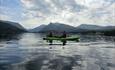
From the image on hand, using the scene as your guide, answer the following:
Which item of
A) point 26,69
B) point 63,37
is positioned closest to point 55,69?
point 26,69

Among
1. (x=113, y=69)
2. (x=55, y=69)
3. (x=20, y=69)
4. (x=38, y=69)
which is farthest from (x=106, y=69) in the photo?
(x=20, y=69)

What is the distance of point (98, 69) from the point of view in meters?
23.2

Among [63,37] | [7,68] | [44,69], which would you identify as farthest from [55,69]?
[63,37]

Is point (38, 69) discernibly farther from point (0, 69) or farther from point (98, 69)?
point (98, 69)

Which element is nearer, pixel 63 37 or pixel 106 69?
pixel 106 69

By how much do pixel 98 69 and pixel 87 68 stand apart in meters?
1.10

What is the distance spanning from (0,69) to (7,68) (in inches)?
37.0

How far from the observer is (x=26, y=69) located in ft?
75.5

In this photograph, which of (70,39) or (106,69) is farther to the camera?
(70,39)

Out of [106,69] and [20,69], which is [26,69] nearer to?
[20,69]

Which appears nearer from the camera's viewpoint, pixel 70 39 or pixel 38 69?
pixel 38 69

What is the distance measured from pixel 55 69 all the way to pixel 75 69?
1837 mm

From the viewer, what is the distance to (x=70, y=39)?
8138 centimetres

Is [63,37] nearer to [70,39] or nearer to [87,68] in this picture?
[70,39]
